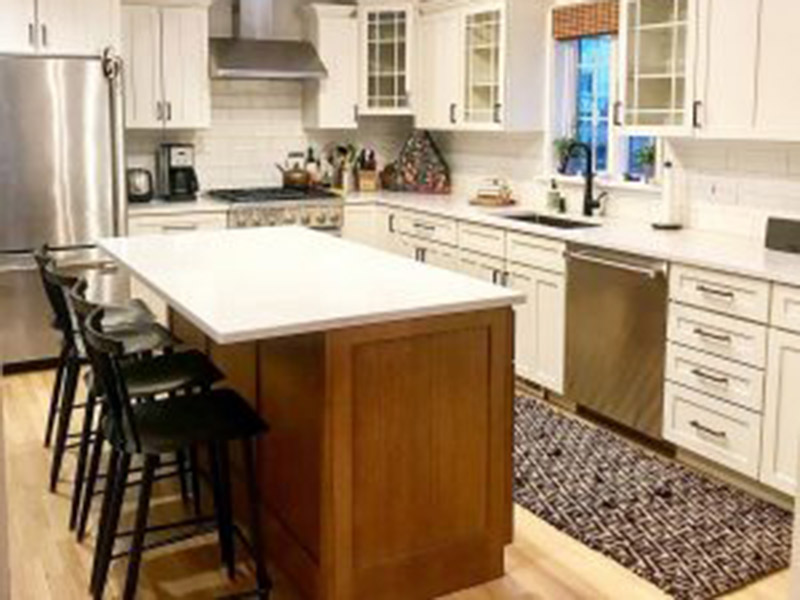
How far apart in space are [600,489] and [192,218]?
10.7 ft

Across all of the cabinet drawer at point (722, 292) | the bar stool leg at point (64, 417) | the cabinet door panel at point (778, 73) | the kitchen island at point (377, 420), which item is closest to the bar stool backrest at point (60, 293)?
the bar stool leg at point (64, 417)

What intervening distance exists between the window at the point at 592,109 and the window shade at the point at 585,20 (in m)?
0.08

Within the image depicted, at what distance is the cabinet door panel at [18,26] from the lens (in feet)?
17.3

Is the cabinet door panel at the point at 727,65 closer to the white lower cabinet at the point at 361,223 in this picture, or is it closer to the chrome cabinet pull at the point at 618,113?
the chrome cabinet pull at the point at 618,113

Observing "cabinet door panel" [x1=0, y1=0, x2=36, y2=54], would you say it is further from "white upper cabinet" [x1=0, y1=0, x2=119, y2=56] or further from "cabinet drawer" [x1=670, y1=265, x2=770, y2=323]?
"cabinet drawer" [x1=670, y1=265, x2=770, y2=323]

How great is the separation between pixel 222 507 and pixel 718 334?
6.72ft

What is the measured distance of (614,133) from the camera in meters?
4.86

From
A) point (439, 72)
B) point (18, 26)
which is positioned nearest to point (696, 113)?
point (439, 72)

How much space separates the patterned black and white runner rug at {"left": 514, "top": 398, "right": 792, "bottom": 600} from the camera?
320 cm

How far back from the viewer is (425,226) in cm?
598

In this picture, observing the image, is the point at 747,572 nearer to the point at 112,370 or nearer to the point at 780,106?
the point at 780,106

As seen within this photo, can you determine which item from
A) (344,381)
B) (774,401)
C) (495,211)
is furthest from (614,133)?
(344,381)

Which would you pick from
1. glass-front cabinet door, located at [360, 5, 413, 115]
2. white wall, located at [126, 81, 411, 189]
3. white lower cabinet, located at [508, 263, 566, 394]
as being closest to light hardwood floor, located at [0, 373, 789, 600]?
white lower cabinet, located at [508, 263, 566, 394]

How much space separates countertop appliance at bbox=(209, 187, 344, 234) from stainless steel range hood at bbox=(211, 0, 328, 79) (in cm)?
78
